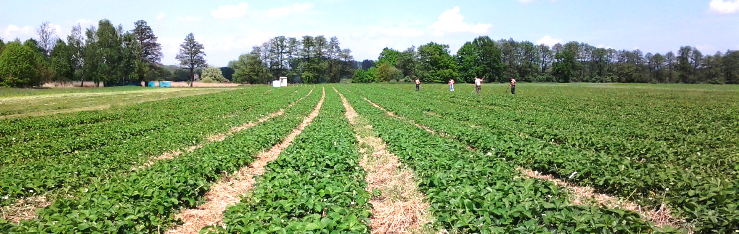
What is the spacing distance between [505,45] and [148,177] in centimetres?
12552

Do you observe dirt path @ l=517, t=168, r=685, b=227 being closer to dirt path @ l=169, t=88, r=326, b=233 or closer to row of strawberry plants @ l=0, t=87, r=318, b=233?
dirt path @ l=169, t=88, r=326, b=233

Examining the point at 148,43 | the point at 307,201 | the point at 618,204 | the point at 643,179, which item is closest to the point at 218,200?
the point at 307,201

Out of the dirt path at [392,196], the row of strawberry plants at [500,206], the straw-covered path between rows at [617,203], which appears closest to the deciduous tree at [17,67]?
the dirt path at [392,196]

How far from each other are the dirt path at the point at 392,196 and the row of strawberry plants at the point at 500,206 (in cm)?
27

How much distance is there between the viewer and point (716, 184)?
549 centimetres

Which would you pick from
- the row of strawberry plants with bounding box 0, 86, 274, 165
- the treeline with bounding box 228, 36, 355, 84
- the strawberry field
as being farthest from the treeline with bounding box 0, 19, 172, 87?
the strawberry field

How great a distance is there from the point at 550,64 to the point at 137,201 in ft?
445

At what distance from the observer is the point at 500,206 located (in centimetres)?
520

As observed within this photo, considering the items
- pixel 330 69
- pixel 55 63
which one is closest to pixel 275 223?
pixel 55 63

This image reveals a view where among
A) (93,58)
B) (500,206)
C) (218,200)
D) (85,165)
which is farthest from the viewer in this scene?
(93,58)

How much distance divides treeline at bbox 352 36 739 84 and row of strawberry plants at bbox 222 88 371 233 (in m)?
102

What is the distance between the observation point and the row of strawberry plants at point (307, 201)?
4.61 m

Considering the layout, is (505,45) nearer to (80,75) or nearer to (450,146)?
(80,75)

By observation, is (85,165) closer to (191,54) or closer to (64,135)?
(64,135)
